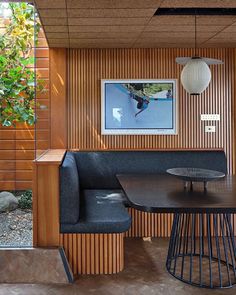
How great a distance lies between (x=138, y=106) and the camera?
179 inches

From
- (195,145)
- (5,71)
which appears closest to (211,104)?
(195,145)

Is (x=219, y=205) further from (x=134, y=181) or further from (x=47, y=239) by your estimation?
(x=47, y=239)

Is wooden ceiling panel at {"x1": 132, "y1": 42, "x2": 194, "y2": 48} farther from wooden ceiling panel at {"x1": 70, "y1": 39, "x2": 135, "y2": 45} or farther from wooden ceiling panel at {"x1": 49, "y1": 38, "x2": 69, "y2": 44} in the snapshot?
wooden ceiling panel at {"x1": 49, "y1": 38, "x2": 69, "y2": 44}

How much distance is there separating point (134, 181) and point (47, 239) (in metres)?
0.99

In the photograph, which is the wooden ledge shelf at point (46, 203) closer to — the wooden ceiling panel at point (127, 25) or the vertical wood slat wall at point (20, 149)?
the vertical wood slat wall at point (20, 149)

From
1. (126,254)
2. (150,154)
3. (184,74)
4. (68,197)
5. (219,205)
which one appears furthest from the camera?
(150,154)

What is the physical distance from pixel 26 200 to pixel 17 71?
1437 mm

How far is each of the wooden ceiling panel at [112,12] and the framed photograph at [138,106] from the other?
4.56 ft

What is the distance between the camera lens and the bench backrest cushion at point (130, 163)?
4.37 metres

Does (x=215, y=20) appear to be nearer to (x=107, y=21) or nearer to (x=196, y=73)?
(x=196, y=73)

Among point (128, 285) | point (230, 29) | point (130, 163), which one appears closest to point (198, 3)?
point (230, 29)

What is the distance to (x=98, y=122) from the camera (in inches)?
180

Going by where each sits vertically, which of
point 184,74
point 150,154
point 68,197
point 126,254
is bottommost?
point 126,254

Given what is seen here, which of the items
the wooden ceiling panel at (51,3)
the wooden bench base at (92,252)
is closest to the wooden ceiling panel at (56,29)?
the wooden ceiling panel at (51,3)
